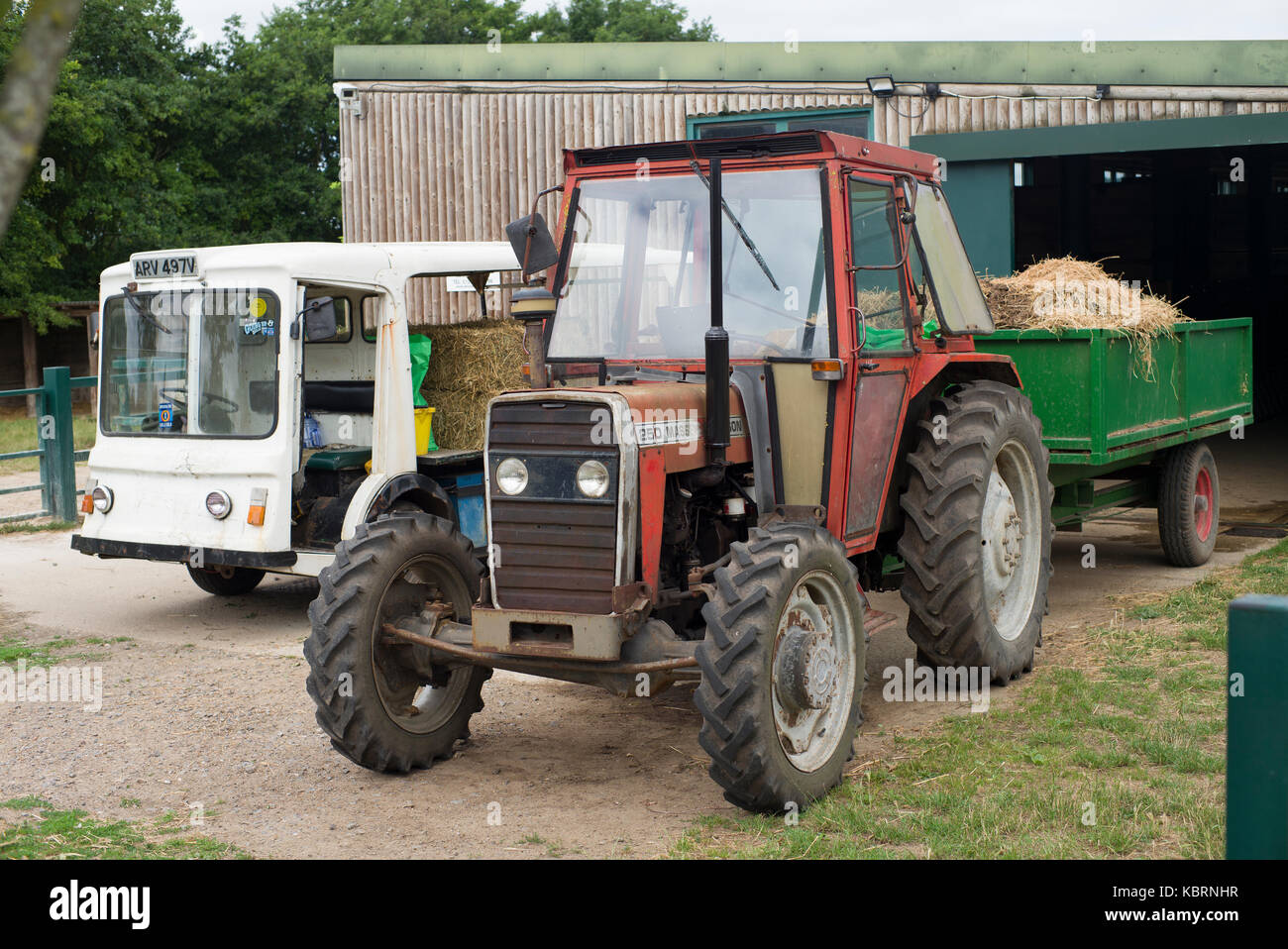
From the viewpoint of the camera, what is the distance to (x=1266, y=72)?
11.8 meters

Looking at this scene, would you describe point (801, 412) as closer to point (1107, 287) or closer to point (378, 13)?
point (1107, 287)

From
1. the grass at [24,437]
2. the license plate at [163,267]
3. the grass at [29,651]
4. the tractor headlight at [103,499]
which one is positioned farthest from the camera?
the grass at [24,437]

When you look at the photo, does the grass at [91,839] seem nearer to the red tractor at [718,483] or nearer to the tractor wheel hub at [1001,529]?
the red tractor at [718,483]

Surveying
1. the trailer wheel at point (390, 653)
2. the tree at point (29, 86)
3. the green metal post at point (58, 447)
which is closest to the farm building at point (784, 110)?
the green metal post at point (58, 447)

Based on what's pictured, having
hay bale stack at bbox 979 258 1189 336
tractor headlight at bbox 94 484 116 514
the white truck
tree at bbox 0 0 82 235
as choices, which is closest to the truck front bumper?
the white truck

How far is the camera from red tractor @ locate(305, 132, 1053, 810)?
5.05 m

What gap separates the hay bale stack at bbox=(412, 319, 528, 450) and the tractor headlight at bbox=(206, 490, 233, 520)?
5.23 feet

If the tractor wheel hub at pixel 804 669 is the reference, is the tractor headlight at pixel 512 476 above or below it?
above

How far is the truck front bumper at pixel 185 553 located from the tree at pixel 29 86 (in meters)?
6.42

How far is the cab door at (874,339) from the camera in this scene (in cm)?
575

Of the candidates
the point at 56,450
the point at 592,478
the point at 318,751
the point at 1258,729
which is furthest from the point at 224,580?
the point at 1258,729

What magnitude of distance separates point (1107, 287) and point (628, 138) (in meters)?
7.03

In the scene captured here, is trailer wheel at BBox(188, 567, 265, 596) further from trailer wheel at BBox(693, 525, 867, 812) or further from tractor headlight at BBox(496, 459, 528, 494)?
trailer wheel at BBox(693, 525, 867, 812)

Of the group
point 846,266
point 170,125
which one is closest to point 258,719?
point 846,266
